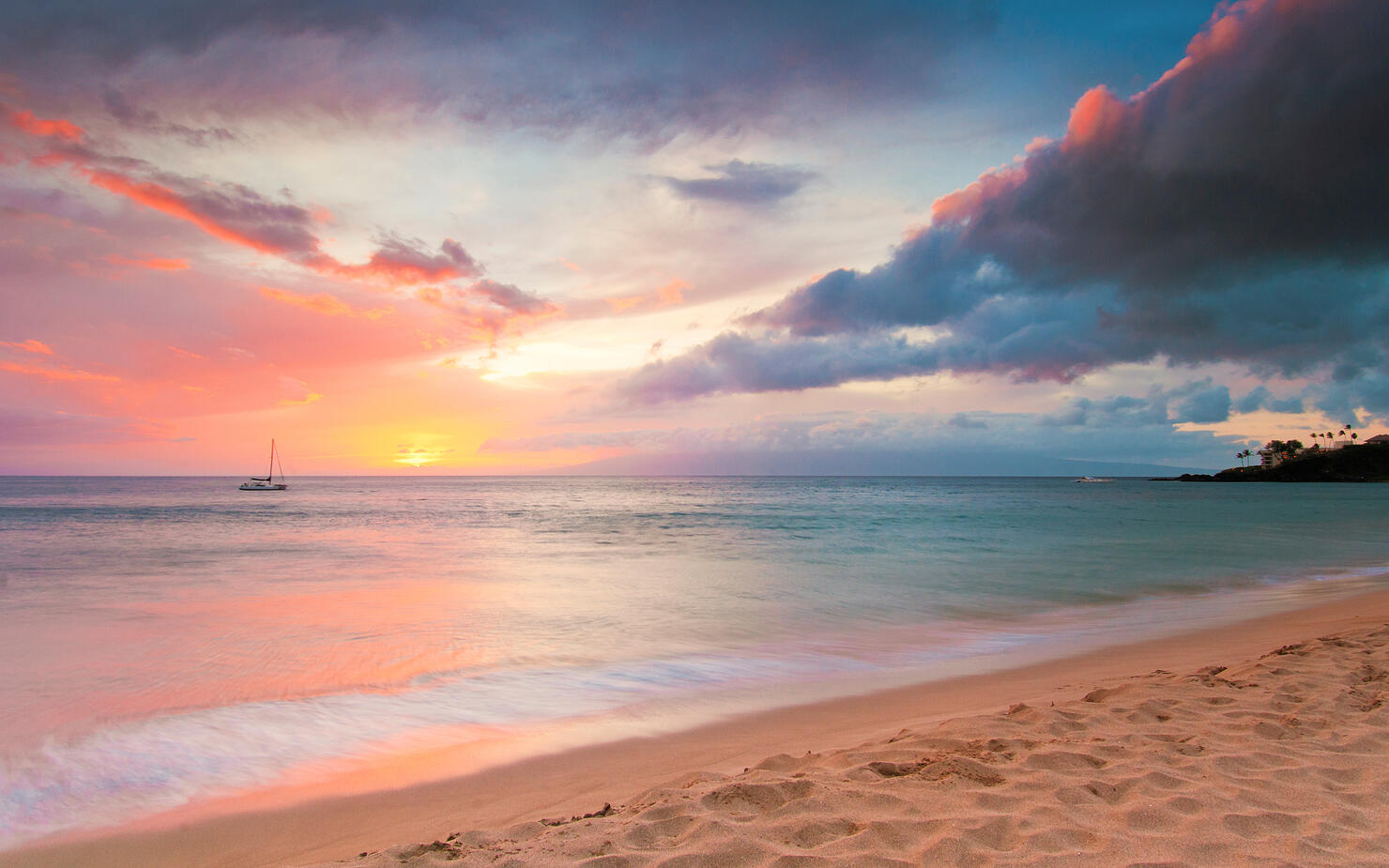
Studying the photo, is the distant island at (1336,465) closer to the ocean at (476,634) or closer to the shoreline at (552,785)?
the ocean at (476,634)

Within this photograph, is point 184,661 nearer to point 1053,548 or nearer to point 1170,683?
point 1170,683

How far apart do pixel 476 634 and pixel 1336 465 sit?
594ft

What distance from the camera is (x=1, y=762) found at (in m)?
5.20

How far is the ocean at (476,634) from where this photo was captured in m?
5.43

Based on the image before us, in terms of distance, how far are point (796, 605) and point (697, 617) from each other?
7.52 ft

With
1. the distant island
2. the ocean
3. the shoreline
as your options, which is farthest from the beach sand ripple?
the distant island

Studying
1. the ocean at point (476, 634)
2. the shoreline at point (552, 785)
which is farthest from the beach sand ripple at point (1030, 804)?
the ocean at point (476, 634)

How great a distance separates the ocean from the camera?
17.8 feet

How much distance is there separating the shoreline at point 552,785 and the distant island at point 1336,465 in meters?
175

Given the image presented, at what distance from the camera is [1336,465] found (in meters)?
133

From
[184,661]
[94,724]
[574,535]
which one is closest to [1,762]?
[94,724]

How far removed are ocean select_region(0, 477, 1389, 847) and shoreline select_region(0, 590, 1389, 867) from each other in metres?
0.32

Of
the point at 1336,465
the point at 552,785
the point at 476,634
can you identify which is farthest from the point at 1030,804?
the point at 1336,465

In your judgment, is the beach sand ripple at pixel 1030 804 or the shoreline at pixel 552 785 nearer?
the beach sand ripple at pixel 1030 804
